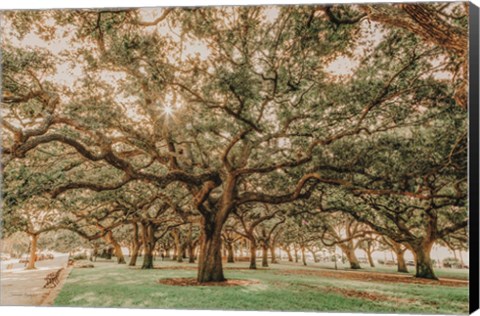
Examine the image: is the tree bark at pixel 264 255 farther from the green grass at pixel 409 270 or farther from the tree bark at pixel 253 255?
the green grass at pixel 409 270

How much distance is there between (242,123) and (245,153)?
0.46 metres

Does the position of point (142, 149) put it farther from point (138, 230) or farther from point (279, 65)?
point (279, 65)

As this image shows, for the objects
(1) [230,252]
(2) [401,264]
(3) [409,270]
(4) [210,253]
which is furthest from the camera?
(4) [210,253]

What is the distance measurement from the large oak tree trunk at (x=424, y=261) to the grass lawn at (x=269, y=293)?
0.15m

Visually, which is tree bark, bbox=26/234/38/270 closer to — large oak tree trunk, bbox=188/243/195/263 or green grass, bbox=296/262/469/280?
large oak tree trunk, bbox=188/243/195/263

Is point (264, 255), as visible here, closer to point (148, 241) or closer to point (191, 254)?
point (191, 254)

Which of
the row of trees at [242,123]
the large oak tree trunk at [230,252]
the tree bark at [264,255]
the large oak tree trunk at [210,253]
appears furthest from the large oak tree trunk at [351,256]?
the large oak tree trunk at [210,253]

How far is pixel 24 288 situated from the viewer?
21.7ft

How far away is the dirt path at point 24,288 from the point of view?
261 inches

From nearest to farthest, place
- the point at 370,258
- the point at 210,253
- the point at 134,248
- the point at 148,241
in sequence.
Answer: the point at 370,258
the point at 210,253
the point at 134,248
the point at 148,241

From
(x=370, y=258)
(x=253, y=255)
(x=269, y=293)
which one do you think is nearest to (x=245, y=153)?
(x=253, y=255)

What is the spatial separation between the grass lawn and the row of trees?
372 mm

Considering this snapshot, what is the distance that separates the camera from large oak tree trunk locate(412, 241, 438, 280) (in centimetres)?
596

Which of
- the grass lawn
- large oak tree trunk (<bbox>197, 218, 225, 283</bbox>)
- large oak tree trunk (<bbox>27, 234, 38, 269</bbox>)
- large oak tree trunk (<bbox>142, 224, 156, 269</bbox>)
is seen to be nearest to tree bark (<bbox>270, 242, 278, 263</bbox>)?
the grass lawn
